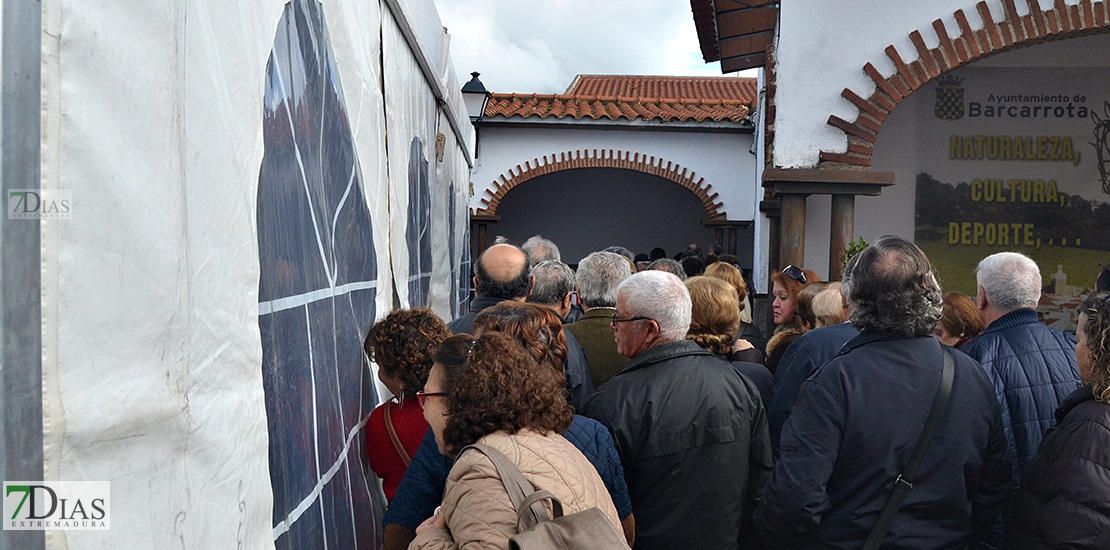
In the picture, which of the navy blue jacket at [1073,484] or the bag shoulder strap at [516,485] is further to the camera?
the navy blue jacket at [1073,484]

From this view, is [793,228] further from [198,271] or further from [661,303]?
[198,271]

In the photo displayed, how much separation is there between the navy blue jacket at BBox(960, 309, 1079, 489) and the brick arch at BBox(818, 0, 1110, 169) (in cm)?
485

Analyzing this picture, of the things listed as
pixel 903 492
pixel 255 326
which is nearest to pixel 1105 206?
pixel 903 492

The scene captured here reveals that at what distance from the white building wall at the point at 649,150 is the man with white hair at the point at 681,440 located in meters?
12.9

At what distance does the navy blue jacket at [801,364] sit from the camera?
3352 millimetres

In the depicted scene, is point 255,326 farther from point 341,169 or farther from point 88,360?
point 341,169

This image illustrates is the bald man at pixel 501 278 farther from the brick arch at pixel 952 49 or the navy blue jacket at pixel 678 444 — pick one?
the brick arch at pixel 952 49

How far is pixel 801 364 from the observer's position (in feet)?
11.1

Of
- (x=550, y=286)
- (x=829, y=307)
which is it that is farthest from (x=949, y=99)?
(x=550, y=286)

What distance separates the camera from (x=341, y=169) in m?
2.67

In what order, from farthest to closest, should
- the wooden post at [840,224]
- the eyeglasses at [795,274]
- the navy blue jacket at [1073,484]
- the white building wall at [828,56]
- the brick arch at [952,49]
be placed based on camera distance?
the wooden post at [840,224] → the white building wall at [828,56] → the brick arch at [952,49] → the eyeglasses at [795,274] → the navy blue jacket at [1073,484]

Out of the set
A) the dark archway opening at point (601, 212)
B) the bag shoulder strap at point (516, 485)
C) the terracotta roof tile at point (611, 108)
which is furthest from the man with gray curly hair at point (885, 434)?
the dark archway opening at point (601, 212)

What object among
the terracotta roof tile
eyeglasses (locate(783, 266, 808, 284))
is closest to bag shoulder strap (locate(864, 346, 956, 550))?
eyeglasses (locate(783, 266, 808, 284))

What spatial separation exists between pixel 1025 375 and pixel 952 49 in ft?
17.4
